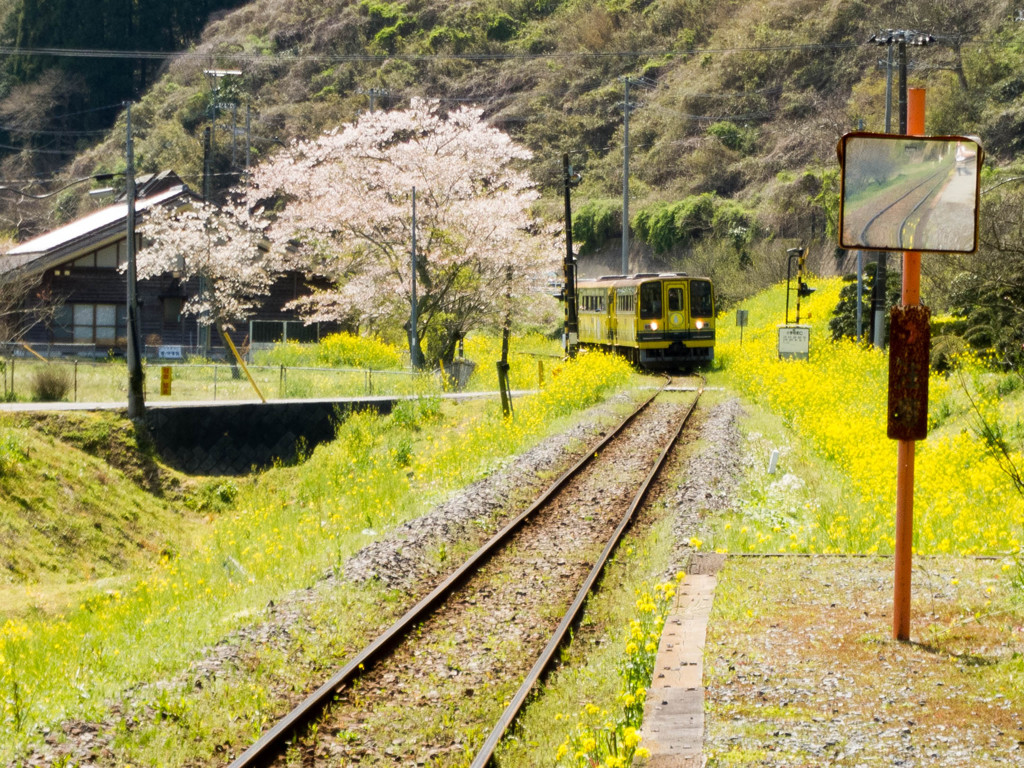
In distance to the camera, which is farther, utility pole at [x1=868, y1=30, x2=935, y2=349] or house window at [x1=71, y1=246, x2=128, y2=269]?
house window at [x1=71, y1=246, x2=128, y2=269]

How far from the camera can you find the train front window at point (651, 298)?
98.9ft

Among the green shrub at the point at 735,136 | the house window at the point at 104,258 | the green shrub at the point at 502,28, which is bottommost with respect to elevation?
the house window at the point at 104,258

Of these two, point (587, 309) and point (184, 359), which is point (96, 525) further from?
point (587, 309)

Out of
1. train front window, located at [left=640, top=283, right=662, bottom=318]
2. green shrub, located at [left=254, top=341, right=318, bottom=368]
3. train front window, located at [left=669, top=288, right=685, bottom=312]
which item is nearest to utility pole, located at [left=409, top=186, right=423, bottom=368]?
green shrub, located at [left=254, top=341, right=318, bottom=368]

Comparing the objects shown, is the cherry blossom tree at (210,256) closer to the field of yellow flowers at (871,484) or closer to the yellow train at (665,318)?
the yellow train at (665,318)

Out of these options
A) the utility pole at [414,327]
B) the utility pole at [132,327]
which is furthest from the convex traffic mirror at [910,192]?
the utility pole at [414,327]

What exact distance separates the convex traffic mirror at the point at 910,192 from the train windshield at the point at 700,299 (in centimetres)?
2500

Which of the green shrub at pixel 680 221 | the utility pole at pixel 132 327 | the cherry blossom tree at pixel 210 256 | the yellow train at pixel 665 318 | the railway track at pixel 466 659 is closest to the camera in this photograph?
the railway track at pixel 466 659

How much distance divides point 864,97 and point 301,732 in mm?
44411

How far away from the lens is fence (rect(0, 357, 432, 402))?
25031mm

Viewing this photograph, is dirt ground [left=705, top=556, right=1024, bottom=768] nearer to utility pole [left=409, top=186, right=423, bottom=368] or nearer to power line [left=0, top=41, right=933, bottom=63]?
utility pole [left=409, top=186, right=423, bottom=368]

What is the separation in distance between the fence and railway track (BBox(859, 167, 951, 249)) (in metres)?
20.5

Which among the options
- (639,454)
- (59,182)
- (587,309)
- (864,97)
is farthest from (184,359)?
(59,182)

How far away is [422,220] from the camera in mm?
31531
